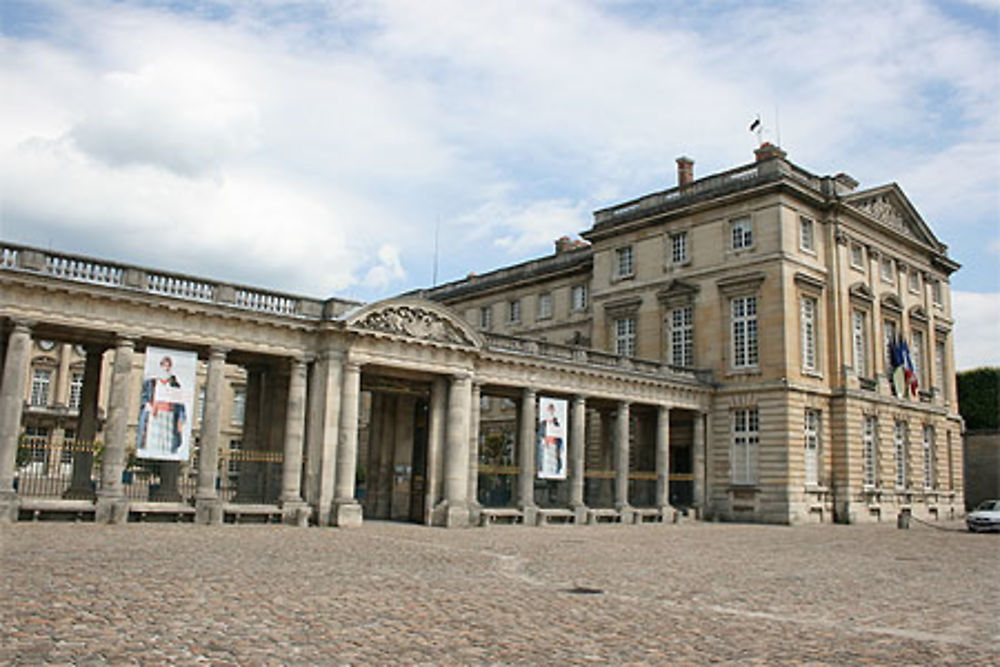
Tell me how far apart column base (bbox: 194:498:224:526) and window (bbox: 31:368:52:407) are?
40.3m

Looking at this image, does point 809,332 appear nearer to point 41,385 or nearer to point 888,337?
point 888,337

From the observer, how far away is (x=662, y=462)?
1368 inches

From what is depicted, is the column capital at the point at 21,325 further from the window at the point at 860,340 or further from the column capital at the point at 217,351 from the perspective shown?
the window at the point at 860,340

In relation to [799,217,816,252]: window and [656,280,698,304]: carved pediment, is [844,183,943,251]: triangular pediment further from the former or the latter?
[656,280,698,304]: carved pediment

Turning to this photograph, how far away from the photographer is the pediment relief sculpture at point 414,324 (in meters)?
25.9

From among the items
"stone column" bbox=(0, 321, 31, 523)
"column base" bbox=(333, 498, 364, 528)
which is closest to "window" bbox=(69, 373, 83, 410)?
"stone column" bbox=(0, 321, 31, 523)

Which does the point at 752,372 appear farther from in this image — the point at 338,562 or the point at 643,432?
the point at 338,562

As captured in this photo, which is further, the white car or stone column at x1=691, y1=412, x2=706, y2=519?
stone column at x1=691, y1=412, x2=706, y2=519

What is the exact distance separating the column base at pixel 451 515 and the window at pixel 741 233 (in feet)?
57.7

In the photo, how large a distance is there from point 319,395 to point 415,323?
371cm

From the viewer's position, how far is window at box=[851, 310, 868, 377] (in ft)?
126

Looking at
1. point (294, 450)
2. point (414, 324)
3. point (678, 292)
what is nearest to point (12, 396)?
point (294, 450)

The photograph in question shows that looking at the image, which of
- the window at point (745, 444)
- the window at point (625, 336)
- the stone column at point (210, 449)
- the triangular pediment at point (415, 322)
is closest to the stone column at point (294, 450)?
the stone column at point (210, 449)

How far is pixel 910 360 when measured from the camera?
4109cm
